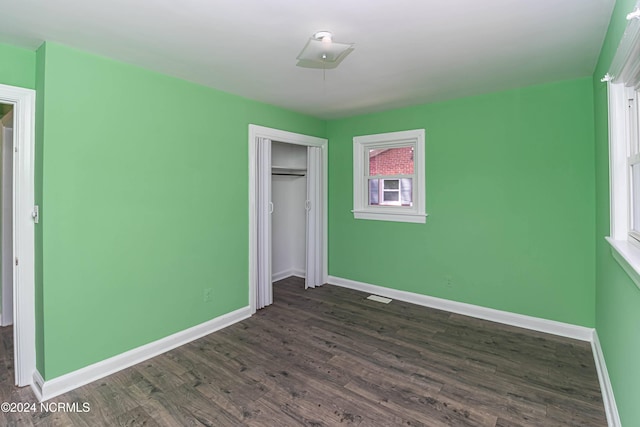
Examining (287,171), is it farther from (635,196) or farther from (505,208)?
(635,196)

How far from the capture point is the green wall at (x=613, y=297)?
4.96 ft

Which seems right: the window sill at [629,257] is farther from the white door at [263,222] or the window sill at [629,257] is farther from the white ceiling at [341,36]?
the white door at [263,222]

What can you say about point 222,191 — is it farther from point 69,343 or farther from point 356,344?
point 356,344

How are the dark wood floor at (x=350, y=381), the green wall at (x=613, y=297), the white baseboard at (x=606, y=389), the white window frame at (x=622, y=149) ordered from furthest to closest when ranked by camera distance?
1. the dark wood floor at (x=350, y=381)
2. the white baseboard at (x=606, y=389)
3. the white window frame at (x=622, y=149)
4. the green wall at (x=613, y=297)

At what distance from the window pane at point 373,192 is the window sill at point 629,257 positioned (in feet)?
8.87

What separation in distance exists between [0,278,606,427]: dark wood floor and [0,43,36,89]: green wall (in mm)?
2144

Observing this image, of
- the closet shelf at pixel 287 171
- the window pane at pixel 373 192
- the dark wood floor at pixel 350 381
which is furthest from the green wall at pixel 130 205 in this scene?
the window pane at pixel 373 192

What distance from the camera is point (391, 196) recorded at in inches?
171

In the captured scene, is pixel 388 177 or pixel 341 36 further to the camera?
pixel 388 177

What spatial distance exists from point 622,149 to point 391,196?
254 cm

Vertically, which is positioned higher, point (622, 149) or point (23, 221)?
point (622, 149)

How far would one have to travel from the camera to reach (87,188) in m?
2.40

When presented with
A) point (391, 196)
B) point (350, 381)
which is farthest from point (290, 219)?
point (350, 381)

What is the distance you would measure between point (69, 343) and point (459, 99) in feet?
13.8
